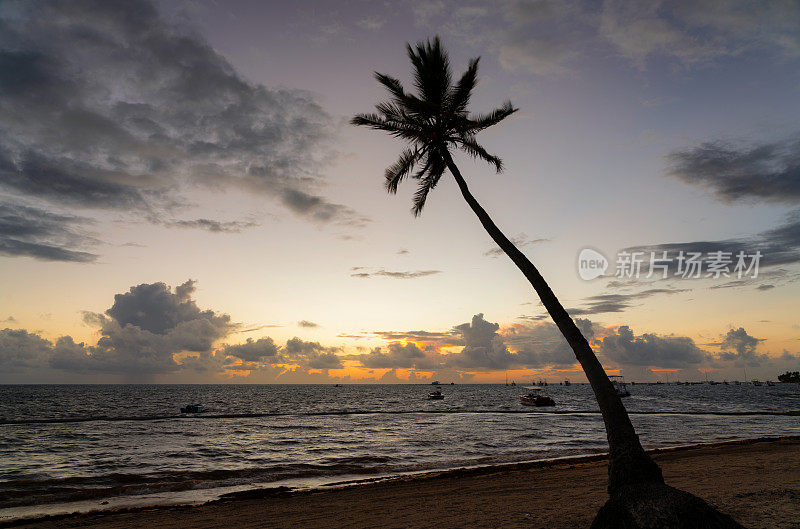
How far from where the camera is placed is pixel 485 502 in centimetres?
1325

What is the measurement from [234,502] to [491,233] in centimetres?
1304

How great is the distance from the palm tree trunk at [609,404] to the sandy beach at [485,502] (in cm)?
216

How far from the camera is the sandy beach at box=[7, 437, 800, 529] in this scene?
10.6 meters

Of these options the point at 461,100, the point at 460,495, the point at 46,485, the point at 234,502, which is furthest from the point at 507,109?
the point at 46,485

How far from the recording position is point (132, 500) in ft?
54.3

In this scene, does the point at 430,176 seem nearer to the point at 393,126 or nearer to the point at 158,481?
the point at 393,126

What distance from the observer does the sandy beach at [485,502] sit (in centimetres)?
1056

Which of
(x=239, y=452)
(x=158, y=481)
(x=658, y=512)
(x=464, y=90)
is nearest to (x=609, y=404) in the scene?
(x=658, y=512)

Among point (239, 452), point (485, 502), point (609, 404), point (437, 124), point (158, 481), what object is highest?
point (437, 124)

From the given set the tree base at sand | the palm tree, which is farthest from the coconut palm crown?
the tree base at sand

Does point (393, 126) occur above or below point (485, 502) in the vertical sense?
above

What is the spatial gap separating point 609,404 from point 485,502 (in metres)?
6.26

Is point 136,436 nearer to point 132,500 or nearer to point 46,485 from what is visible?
point 46,485

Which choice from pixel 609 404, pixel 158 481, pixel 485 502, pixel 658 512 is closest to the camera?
pixel 658 512
